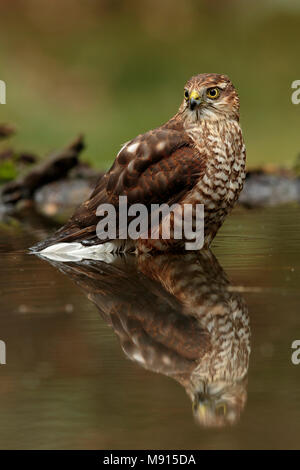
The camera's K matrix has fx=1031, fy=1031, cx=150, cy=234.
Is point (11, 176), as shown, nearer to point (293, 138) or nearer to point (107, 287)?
point (293, 138)

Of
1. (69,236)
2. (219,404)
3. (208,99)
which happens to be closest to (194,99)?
(208,99)

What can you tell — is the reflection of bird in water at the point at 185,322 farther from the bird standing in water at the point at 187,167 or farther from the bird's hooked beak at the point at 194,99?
the bird's hooked beak at the point at 194,99

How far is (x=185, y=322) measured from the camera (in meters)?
4.72

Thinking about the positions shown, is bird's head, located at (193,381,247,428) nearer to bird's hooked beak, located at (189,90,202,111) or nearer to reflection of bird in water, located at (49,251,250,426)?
reflection of bird in water, located at (49,251,250,426)

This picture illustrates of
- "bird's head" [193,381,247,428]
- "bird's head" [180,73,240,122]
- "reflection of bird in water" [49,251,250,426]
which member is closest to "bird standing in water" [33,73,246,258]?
"bird's head" [180,73,240,122]

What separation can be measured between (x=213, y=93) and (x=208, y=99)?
0.23 feet

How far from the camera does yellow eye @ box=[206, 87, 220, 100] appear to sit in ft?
24.3

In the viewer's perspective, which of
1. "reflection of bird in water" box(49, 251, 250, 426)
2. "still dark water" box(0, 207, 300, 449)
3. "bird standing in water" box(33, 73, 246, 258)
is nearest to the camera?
"still dark water" box(0, 207, 300, 449)

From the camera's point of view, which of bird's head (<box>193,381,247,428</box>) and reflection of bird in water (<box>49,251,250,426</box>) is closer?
bird's head (<box>193,381,247,428</box>)

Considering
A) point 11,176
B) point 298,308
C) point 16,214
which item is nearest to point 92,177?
point 11,176

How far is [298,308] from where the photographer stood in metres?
5.04

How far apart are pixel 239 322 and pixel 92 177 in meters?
9.31

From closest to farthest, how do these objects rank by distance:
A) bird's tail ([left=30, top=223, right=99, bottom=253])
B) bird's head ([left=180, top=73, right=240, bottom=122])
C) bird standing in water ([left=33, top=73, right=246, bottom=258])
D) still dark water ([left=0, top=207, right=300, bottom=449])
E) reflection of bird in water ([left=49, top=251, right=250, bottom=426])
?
still dark water ([left=0, top=207, right=300, bottom=449]), reflection of bird in water ([left=49, top=251, right=250, bottom=426]), bird standing in water ([left=33, top=73, right=246, bottom=258]), bird's head ([left=180, top=73, right=240, bottom=122]), bird's tail ([left=30, top=223, right=99, bottom=253])

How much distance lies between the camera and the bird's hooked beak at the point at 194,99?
285 inches
